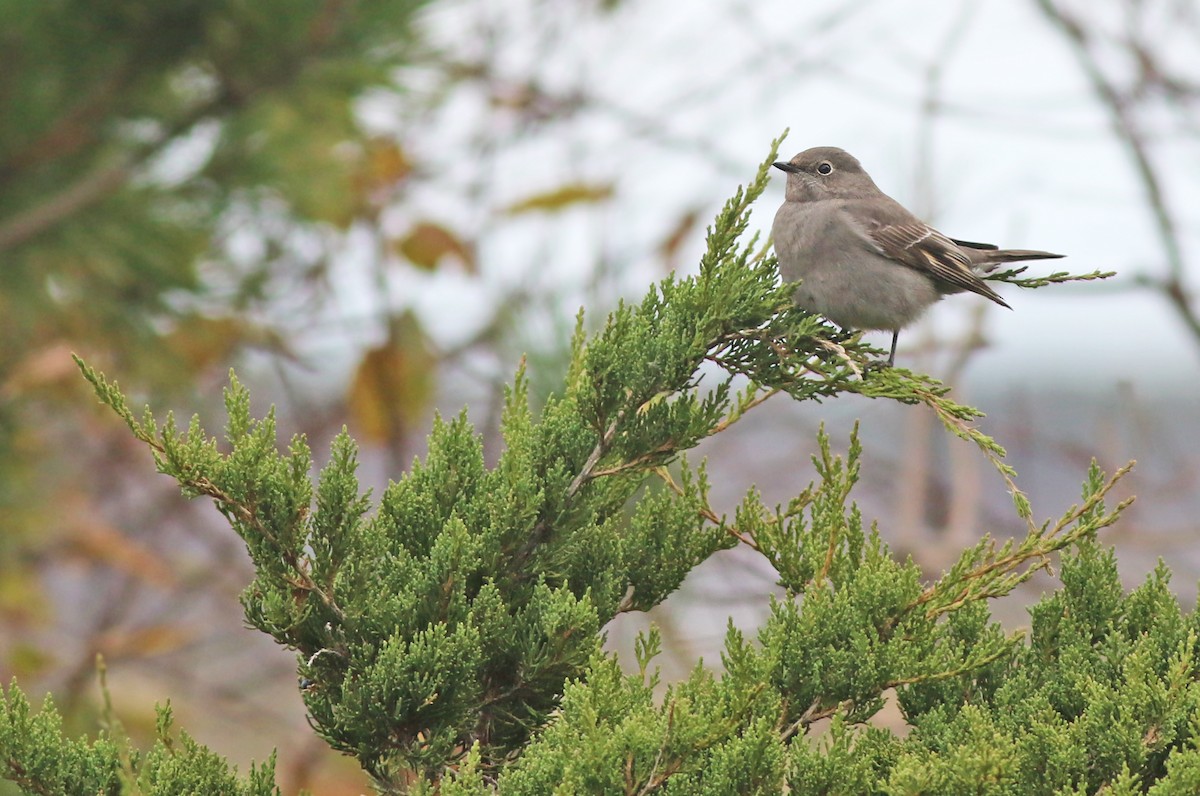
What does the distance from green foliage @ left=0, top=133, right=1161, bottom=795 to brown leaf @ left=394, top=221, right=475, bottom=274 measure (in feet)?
11.3

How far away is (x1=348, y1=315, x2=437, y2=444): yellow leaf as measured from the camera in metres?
5.70

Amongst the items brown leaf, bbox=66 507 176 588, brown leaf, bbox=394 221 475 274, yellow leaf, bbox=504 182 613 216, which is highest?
brown leaf, bbox=394 221 475 274

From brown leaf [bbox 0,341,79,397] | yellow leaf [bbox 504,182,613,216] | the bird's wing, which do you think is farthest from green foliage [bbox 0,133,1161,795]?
yellow leaf [bbox 504,182,613,216]

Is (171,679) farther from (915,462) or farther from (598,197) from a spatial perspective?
(915,462)

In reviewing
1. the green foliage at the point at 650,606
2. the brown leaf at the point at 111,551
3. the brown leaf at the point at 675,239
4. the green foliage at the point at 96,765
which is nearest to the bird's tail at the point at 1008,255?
the green foliage at the point at 650,606

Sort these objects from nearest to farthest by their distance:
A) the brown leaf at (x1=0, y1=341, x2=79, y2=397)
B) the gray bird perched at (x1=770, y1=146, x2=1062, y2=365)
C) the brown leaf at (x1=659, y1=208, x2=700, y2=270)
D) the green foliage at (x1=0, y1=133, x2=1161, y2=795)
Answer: the green foliage at (x1=0, y1=133, x2=1161, y2=795)
the gray bird perched at (x1=770, y1=146, x2=1062, y2=365)
the brown leaf at (x1=0, y1=341, x2=79, y2=397)
the brown leaf at (x1=659, y1=208, x2=700, y2=270)

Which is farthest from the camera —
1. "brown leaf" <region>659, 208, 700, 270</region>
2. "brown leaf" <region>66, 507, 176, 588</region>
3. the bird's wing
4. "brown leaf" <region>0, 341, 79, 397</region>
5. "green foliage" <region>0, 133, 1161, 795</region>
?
"brown leaf" <region>659, 208, 700, 270</region>

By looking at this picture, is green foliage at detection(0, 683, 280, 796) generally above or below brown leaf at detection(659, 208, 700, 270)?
below

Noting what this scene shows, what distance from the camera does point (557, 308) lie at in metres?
3.84

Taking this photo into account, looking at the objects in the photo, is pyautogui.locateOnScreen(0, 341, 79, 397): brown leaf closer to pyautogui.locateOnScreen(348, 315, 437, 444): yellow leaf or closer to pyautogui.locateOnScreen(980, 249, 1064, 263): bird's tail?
pyautogui.locateOnScreen(348, 315, 437, 444): yellow leaf

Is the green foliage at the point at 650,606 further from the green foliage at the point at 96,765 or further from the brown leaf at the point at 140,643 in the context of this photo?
the brown leaf at the point at 140,643

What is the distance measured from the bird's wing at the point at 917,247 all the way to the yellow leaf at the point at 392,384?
2645 mm

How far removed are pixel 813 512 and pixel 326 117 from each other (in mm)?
3201

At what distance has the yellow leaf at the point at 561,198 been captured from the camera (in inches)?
215
